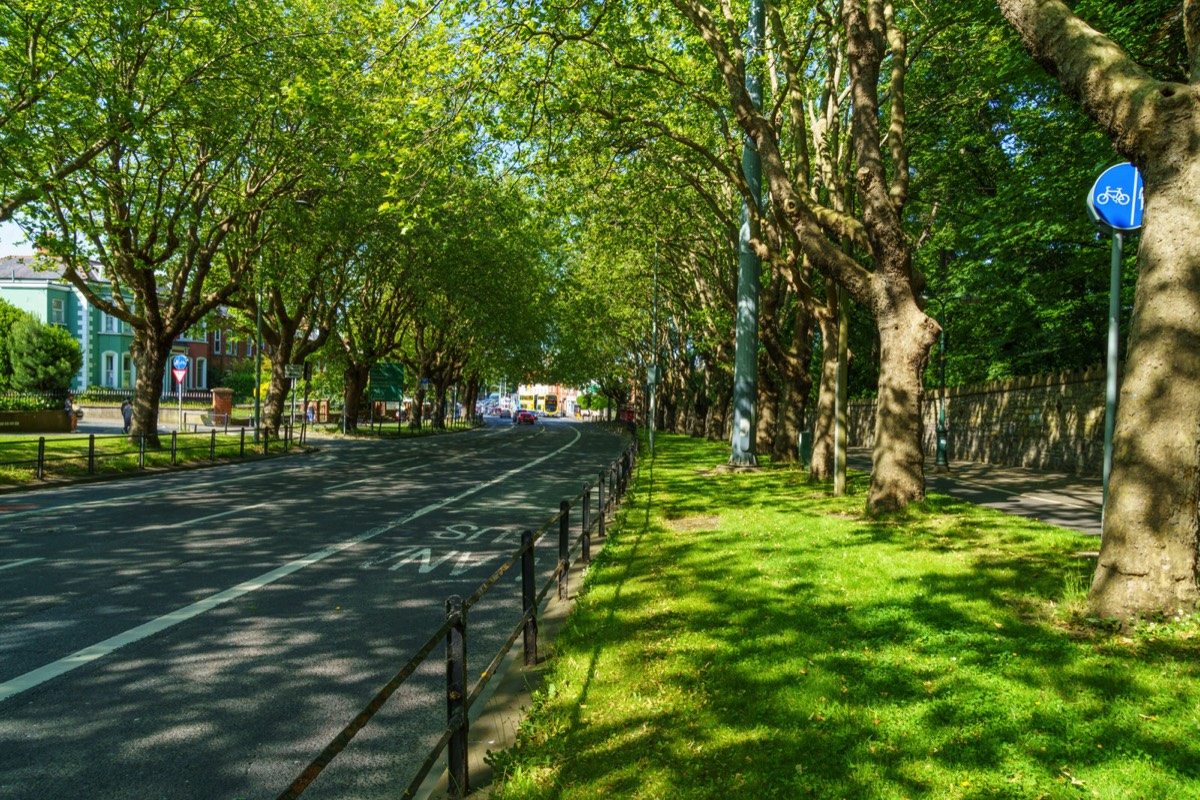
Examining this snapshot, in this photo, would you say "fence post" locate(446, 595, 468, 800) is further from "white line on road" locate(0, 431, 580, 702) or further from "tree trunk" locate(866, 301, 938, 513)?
"tree trunk" locate(866, 301, 938, 513)

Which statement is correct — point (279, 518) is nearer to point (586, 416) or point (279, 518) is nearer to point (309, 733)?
point (309, 733)

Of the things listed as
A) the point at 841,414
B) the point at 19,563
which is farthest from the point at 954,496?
the point at 19,563

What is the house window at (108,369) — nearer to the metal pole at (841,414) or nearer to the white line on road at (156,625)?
the white line on road at (156,625)

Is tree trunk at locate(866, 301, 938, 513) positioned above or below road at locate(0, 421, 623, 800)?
above

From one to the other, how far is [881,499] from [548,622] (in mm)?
5712

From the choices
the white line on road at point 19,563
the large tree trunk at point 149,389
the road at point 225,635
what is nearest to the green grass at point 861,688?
the road at point 225,635

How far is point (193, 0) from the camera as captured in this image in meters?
16.1

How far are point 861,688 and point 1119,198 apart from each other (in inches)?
195

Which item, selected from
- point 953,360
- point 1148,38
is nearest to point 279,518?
point 1148,38

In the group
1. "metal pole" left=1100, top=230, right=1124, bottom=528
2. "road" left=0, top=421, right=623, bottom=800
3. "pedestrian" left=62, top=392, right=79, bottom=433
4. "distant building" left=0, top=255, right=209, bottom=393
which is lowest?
"road" left=0, top=421, right=623, bottom=800

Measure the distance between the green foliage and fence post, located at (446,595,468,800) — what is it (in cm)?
5528

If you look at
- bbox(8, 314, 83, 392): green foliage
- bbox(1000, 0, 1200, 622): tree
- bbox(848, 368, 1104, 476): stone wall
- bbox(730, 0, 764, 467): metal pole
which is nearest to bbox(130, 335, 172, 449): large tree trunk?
bbox(730, 0, 764, 467): metal pole

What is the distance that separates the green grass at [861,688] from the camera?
3701mm

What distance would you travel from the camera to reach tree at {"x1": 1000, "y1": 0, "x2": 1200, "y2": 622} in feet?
17.7
